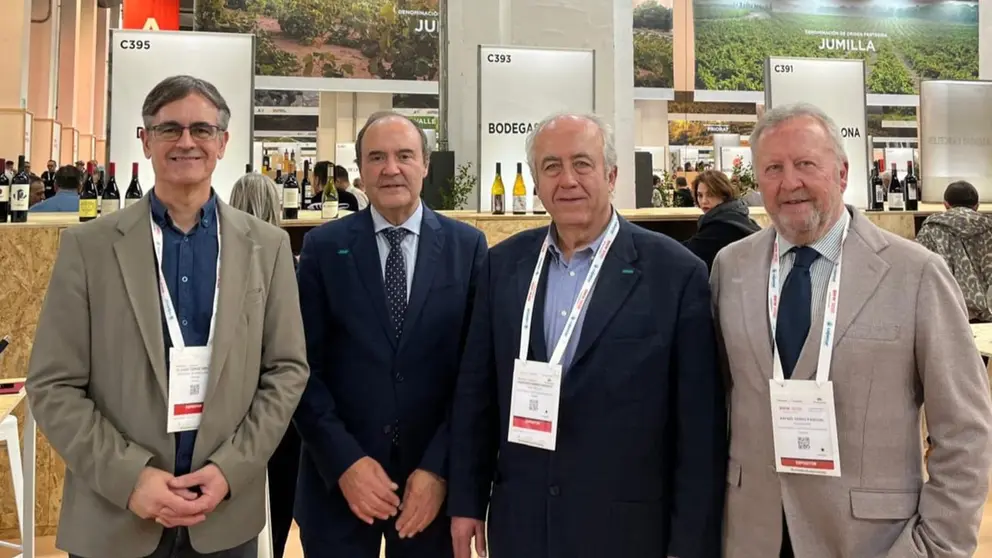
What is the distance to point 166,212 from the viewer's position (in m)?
1.62

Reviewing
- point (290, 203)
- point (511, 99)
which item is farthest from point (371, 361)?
point (511, 99)

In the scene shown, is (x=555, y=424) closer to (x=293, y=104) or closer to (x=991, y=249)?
(x=991, y=249)

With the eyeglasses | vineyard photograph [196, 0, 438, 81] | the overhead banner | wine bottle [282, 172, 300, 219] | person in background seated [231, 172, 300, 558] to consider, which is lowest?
person in background seated [231, 172, 300, 558]

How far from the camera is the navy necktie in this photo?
4.86 feet

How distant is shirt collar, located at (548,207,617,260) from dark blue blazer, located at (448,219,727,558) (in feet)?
0.21

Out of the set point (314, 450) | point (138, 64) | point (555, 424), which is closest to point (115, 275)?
point (314, 450)

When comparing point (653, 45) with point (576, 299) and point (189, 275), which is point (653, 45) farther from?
point (189, 275)

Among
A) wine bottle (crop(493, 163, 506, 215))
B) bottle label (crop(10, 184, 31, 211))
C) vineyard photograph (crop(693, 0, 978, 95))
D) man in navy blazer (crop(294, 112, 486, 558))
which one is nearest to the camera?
man in navy blazer (crop(294, 112, 486, 558))

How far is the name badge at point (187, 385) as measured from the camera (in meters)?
1.49

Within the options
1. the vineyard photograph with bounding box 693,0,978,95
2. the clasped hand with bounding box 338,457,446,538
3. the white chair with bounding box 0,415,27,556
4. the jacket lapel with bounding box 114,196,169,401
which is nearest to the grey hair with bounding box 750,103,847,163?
the clasped hand with bounding box 338,457,446,538

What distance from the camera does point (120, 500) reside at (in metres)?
1.43

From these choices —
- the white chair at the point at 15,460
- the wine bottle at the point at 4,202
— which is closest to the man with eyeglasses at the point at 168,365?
the white chair at the point at 15,460

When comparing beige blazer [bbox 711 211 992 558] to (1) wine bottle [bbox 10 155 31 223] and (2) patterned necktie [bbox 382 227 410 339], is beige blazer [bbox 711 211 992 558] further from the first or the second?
(1) wine bottle [bbox 10 155 31 223]

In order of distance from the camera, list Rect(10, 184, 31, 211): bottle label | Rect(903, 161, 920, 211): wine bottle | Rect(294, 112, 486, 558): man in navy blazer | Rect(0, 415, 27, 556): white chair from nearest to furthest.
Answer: Rect(294, 112, 486, 558): man in navy blazer < Rect(0, 415, 27, 556): white chair < Rect(10, 184, 31, 211): bottle label < Rect(903, 161, 920, 211): wine bottle
